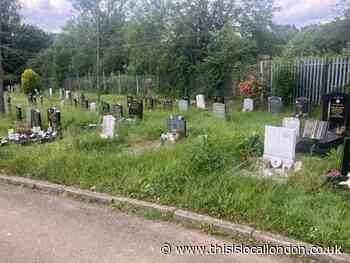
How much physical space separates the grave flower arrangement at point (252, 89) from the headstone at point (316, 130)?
309 inches

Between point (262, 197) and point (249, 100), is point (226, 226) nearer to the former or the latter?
point (262, 197)

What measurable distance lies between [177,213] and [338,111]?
4.89 m

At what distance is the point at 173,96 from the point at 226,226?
1738 centimetres

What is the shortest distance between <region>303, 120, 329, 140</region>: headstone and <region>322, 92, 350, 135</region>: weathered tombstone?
1.64ft

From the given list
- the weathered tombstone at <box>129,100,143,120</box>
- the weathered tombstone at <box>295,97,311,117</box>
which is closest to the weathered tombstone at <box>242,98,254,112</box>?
the weathered tombstone at <box>295,97,311,117</box>

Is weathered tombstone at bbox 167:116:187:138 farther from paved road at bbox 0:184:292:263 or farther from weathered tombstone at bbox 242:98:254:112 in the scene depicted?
weathered tombstone at bbox 242:98:254:112

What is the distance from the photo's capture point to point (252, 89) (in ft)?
47.4

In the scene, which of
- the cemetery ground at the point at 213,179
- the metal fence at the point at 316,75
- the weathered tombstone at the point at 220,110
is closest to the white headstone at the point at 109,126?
the cemetery ground at the point at 213,179

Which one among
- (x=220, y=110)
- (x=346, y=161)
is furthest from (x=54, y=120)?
(x=346, y=161)

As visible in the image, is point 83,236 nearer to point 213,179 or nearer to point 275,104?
point 213,179

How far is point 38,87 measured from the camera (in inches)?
→ 1221

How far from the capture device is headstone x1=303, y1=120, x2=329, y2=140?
21.3 ft

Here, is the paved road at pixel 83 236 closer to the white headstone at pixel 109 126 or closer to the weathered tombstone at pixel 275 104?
the white headstone at pixel 109 126

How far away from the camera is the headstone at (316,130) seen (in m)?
6.51
